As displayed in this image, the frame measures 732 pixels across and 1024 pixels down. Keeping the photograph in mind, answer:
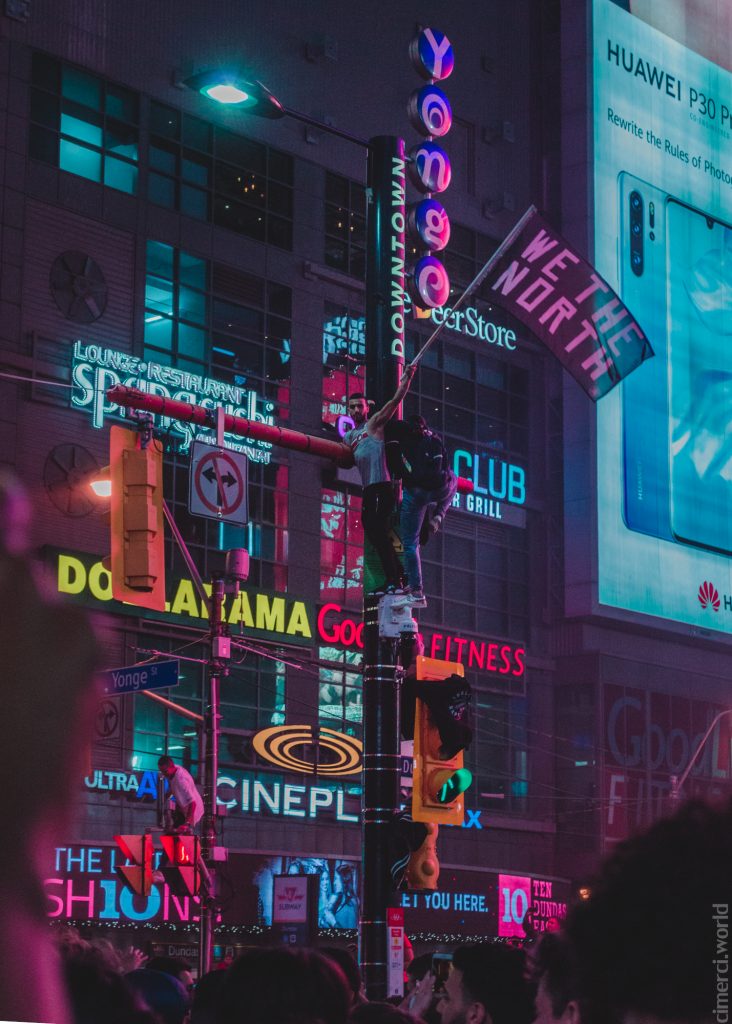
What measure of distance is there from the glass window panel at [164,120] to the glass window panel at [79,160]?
2.12 meters

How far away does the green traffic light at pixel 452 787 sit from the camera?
A: 13125 millimetres

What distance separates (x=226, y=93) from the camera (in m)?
15.0

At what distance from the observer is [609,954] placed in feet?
7.12

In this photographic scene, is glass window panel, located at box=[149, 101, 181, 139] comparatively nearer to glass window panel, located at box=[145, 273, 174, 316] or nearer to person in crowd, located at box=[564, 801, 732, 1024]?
glass window panel, located at box=[145, 273, 174, 316]

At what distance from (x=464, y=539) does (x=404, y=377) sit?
36.8 m

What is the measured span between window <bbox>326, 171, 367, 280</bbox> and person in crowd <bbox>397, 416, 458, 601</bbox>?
113ft

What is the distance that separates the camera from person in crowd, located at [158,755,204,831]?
21906 mm

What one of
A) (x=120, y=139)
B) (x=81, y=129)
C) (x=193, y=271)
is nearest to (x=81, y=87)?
(x=81, y=129)

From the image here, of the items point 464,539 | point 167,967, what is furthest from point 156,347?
point 167,967

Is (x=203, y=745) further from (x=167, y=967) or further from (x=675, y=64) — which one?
(x=675, y=64)

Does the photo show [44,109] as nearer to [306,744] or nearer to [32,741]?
[306,744]

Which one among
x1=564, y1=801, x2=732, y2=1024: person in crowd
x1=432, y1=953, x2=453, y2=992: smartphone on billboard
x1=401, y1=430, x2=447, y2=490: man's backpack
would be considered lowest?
x1=432, y1=953, x2=453, y2=992: smartphone on billboard

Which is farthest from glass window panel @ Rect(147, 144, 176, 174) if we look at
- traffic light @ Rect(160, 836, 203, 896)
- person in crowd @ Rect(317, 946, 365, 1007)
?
person in crowd @ Rect(317, 946, 365, 1007)

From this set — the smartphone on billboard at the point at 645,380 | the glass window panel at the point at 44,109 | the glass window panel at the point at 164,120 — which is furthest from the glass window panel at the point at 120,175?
the smartphone on billboard at the point at 645,380
